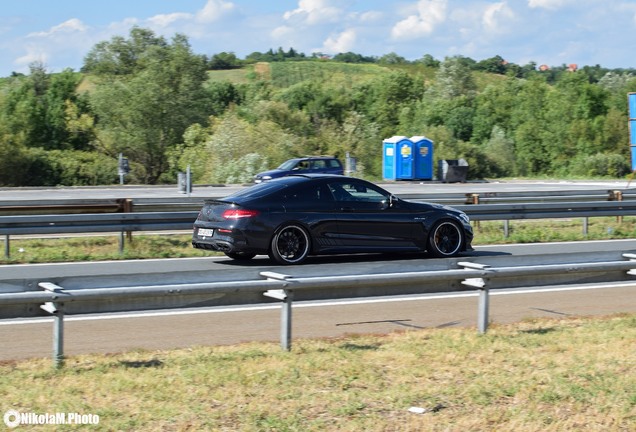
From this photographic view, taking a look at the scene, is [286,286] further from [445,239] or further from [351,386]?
[445,239]

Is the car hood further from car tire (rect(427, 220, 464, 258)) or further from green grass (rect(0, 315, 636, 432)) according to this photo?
green grass (rect(0, 315, 636, 432))

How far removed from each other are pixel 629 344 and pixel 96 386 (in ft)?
14.9

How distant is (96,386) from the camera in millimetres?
6672

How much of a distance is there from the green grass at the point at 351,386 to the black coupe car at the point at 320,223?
231 inches

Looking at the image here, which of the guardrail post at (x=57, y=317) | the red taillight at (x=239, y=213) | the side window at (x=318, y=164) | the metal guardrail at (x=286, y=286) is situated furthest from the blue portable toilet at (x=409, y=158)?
the guardrail post at (x=57, y=317)

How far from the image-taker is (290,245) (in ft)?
47.6

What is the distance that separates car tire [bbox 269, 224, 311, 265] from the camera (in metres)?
14.4

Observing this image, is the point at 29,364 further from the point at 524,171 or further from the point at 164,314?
the point at 524,171

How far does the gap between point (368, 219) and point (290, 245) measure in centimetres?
135

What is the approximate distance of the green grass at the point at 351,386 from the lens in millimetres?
6062

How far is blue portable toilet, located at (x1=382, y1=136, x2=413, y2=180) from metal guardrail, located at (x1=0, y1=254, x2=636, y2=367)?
41.6 metres

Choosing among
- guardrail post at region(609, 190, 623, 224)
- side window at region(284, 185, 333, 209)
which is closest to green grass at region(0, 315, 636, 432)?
side window at region(284, 185, 333, 209)

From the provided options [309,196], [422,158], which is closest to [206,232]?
[309,196]

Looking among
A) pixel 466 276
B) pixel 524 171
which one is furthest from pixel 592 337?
pixel 524 171
